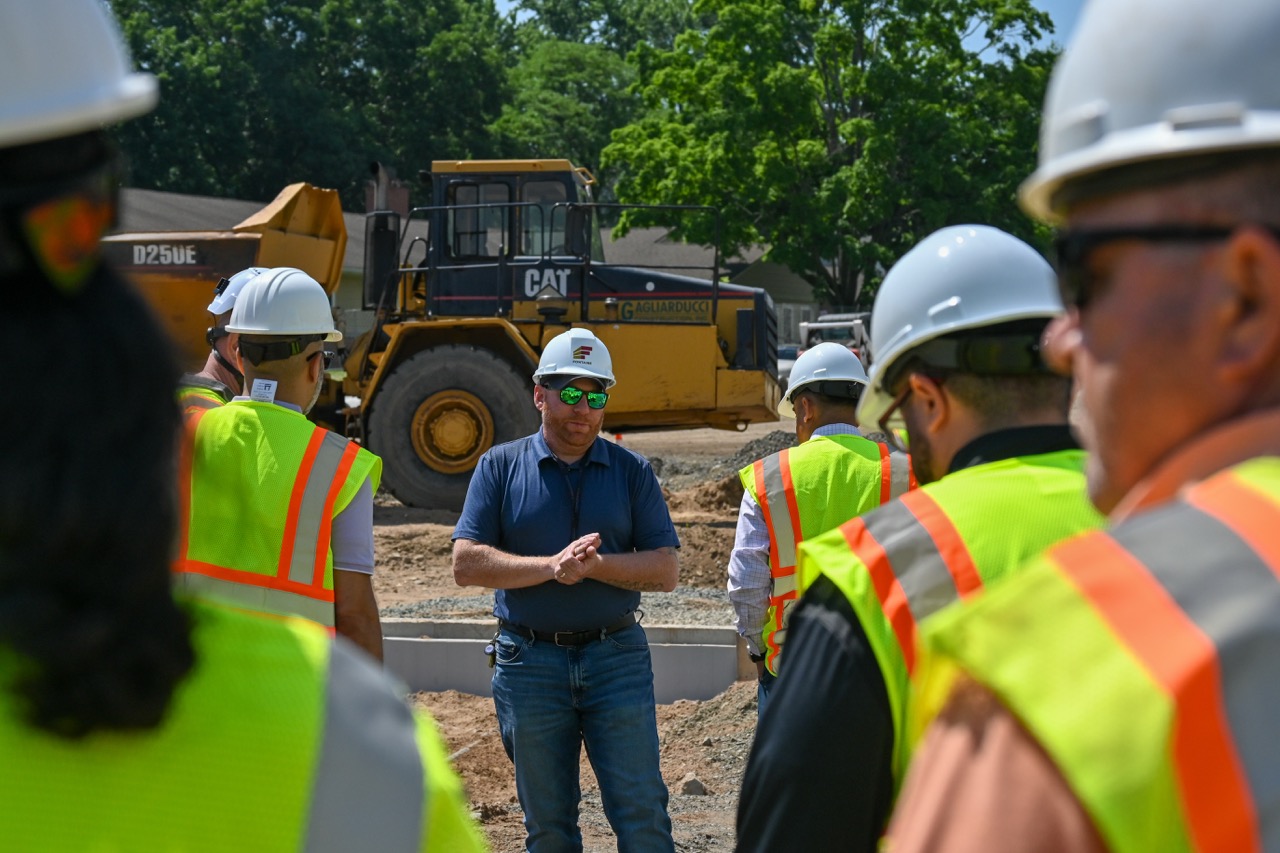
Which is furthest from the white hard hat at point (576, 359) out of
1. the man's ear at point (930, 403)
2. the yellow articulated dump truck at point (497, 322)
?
the yellow articulated dump truck at point (497, 322)

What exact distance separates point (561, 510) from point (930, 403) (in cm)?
292

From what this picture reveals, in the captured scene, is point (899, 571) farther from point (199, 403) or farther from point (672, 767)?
point (672, 767)

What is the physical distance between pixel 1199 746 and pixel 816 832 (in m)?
1.22

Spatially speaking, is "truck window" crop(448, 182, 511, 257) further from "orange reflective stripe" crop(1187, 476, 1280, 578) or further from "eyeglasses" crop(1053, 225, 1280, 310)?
"orange reflective stripe" crop(1187, 476, 1280, 578)

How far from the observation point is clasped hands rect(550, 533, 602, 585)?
4.89 m

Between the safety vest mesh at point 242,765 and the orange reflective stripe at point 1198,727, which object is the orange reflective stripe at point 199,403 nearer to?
the safety vest mesh at point 242,765

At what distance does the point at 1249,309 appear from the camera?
116 centimetres

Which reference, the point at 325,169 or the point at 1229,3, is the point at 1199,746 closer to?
the point at 1229,3

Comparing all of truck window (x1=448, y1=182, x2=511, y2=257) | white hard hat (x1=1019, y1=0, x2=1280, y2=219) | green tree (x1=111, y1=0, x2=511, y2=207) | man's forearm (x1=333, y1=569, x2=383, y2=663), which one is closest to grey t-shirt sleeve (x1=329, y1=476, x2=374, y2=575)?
man's forearm (x1=333, y1=569, x2=383, y2=663)

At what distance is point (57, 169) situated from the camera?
1223 mm

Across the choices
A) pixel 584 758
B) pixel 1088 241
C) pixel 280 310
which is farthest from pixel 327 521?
pixel 584 758

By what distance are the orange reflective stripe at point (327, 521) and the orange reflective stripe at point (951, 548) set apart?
2.24m

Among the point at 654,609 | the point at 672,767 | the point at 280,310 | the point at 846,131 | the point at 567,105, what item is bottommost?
the point at 672,767

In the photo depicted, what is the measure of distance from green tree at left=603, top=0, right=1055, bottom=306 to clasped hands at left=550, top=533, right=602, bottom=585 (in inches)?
1193
